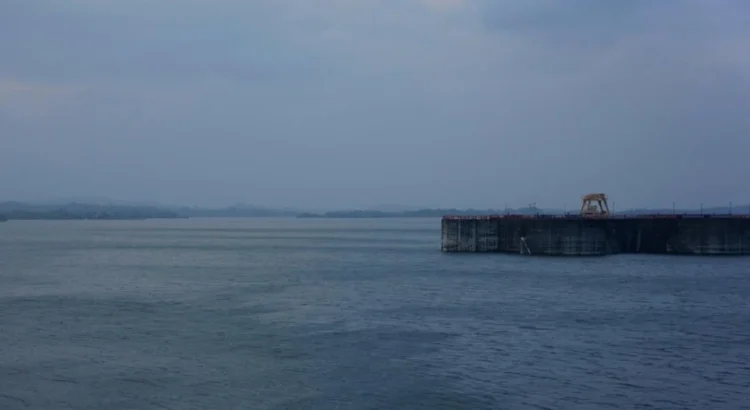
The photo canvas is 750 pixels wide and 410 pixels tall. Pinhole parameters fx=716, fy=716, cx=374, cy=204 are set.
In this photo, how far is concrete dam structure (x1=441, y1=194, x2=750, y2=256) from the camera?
3081 inches

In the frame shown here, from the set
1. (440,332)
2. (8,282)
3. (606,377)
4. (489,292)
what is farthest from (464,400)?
(8,282)

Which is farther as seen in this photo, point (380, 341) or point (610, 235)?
point (610, 235)

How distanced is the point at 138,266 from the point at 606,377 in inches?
2456

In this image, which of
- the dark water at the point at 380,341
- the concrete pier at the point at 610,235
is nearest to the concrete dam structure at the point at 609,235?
the concrete pier at the point at 610,235

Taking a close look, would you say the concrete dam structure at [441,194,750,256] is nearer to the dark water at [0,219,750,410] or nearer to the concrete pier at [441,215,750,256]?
the concrete pier at [441,215,750,256]

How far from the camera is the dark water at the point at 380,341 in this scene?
25.5 metres

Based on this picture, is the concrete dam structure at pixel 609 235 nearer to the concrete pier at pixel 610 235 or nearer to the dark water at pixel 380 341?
the concrete pier at pixel 610 235

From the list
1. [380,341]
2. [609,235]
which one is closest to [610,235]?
[609,235]

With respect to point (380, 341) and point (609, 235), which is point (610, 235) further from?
point (380, 341)

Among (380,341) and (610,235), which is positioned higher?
(610,235)

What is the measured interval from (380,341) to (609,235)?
5475 cm

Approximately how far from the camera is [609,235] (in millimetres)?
82062

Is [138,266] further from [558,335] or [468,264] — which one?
[558,335]

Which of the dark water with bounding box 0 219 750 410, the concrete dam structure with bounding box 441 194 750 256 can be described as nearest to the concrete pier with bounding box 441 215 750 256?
the concrete dam structure with bounding box 441 194 750 256
